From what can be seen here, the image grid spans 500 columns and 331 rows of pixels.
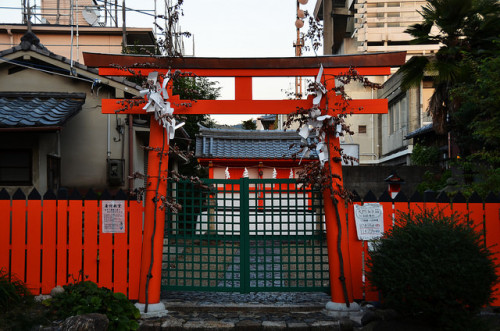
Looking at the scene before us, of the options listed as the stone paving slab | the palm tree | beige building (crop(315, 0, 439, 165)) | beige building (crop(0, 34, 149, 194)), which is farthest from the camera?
beige building (crop(315, 0, 439, 165))

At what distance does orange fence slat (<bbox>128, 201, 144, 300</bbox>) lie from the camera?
8375 mm

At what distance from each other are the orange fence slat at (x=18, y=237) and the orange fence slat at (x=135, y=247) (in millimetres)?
1823

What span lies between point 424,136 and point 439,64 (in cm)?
1184

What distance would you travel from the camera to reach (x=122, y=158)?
15.6m

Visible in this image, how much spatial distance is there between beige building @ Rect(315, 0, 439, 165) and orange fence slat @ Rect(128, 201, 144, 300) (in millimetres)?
24480

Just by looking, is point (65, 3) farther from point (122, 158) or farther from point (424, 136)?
point (424, 136)

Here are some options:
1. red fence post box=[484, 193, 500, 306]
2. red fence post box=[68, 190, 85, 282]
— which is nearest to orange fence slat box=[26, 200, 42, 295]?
red fence post box=[68, 190, 85, 282]

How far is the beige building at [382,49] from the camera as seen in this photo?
3065 cm

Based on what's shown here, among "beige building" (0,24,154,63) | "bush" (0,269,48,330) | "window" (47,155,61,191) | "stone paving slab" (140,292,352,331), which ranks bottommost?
"stone paving slab" (140,292,352,331)

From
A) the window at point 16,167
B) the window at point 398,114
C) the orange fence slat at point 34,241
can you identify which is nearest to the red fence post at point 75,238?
the orange fence slat at point 34,241

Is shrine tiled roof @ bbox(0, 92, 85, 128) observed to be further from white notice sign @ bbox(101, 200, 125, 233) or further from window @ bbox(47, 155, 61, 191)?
white notice sign @ bbox(101, 200, 125, 233)

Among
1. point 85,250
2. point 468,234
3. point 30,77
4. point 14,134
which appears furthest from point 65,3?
point 468,234

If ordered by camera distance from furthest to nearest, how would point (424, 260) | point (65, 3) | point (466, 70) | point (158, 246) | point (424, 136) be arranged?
1. point (65, 3)
2. point (424, 136)
3. point (466, 70)
4. point (158, 246)
5. point (424, 260)

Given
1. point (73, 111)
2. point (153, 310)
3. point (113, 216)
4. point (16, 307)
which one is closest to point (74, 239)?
point (113, 216)
